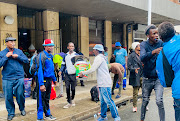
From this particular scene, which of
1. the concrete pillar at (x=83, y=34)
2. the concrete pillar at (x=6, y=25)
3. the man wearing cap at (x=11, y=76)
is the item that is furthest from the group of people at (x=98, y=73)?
the concrete pillar at (x=83, y=34)

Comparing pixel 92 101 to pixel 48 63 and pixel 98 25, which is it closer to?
pixel 48 63

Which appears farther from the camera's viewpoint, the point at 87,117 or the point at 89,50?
the point at 89,50

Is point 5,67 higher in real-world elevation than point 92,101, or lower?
higher

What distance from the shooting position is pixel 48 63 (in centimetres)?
483

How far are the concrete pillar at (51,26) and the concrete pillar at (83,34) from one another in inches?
66.2

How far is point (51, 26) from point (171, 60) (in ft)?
26.6

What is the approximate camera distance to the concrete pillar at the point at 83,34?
38.0 feet

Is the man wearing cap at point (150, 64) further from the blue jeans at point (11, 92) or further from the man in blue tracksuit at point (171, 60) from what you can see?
the blue jeans at point (11, 92)

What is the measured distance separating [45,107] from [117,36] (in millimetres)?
11058

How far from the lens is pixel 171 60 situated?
268 cm

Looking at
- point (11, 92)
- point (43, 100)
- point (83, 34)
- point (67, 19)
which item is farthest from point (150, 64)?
point (67, 19)

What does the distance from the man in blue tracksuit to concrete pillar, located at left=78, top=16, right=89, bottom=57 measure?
875 centimetres

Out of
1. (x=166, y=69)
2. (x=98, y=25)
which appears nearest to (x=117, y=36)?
(x=98, y=25)

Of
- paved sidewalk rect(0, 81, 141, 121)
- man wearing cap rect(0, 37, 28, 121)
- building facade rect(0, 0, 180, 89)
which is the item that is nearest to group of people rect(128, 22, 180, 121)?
paved sidewalk rect(0, 81, 141, 121)
